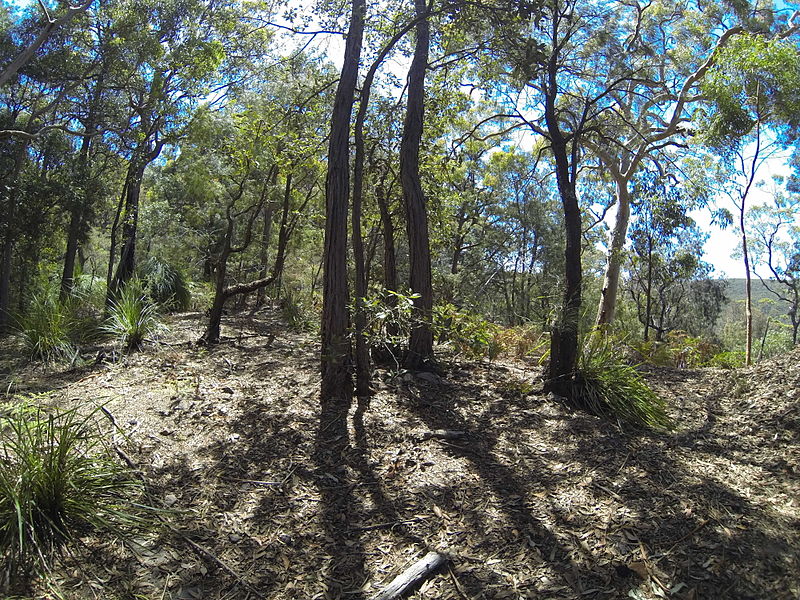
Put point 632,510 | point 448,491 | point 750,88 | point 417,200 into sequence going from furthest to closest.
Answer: point 750,88 → point 417,200 → point 448,491 → point 632,510

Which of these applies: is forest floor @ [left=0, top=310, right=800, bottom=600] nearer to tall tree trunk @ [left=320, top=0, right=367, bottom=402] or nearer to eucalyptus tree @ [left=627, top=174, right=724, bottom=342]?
tall tree trunk @ [left=320, top=0, right=367, bottom=402]

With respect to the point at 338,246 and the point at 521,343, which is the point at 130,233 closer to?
the point at 338,246

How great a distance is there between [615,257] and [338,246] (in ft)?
34.4

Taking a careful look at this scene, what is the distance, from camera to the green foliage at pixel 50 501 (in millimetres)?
2625

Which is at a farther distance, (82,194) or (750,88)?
(82,194)

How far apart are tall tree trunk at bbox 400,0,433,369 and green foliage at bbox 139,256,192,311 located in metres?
6.75

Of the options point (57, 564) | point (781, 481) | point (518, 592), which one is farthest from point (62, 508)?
point (781, 481)

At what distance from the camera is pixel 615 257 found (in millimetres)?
13500

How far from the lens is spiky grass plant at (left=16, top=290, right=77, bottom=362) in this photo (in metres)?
6.85

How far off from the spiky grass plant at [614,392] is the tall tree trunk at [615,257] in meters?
7.98

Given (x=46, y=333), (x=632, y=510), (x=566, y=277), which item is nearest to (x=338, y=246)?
(x=566, y=277)

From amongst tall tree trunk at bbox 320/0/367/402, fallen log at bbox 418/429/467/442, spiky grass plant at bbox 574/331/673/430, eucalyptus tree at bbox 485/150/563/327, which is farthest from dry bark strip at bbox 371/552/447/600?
eucalyptus tree at bbox 485/150/563/327

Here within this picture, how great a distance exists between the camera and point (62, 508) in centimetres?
289

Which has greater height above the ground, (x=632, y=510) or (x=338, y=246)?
(x=338, y=246)
